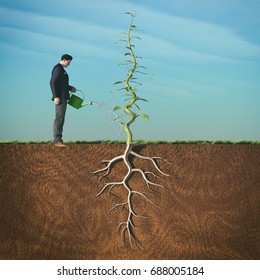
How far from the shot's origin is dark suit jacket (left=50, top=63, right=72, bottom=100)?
5.63m

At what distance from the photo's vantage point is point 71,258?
225 inches

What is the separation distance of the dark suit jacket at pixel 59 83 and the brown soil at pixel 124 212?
572 millimetres

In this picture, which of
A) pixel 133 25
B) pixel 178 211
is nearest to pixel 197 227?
pixel 178 211

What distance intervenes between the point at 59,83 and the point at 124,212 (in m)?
1.52

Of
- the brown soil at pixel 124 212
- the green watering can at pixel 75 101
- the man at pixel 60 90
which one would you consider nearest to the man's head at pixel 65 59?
the man at pixel 60 90

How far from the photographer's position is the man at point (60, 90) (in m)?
5.64

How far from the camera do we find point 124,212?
5648 mm

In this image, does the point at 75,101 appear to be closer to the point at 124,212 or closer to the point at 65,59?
the point at 65,59

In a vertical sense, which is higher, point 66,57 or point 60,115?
point 66,57

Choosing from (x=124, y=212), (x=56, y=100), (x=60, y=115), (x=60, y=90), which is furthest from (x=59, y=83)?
(x=124, y=212)

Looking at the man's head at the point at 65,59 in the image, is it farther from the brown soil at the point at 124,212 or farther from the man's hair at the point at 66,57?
the brown soil at the point at 124,212

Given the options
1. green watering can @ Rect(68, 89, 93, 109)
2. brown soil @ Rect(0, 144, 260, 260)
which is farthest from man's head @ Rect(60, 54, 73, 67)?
brown soil @ Rect(0, 144, 260, 260)

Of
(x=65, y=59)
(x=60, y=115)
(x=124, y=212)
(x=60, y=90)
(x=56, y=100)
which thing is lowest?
(x=124, y=212)

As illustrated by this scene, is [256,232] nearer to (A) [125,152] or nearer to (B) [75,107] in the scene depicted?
(A) [125,152]
